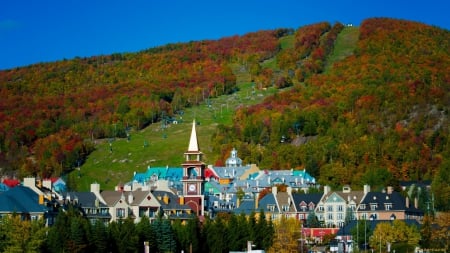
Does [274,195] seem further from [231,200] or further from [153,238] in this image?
[153,238]

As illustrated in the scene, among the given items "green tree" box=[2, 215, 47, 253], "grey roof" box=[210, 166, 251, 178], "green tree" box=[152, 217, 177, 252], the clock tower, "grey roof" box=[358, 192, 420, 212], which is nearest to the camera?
"green tree" box=[2, 215, 47, 253]

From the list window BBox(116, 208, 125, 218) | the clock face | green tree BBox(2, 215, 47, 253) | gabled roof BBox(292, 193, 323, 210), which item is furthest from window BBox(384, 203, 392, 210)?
green tree BBox(2, 215, 47, 253)

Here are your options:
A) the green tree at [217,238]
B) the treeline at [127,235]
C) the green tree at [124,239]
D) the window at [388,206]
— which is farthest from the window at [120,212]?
the window at [388,206]

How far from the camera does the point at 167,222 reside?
105 meters

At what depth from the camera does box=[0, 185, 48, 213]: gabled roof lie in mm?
104625

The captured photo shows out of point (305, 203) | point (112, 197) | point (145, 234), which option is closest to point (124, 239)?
point (145, 234)

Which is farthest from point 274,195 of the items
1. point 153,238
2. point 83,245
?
point 83,245

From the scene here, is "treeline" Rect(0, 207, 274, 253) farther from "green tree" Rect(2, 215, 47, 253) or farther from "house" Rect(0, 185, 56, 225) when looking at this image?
"house" Rect(0, 185, 56, 225)

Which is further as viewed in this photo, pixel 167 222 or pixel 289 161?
pixel 289 161

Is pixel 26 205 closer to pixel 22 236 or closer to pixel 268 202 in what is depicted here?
pixel 22 236

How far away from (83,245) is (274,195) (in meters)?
51.8

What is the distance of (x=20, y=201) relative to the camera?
107 metres

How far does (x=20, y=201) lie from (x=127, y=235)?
14.4 m

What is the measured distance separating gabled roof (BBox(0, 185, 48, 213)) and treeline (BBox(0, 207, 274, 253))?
383 cm
